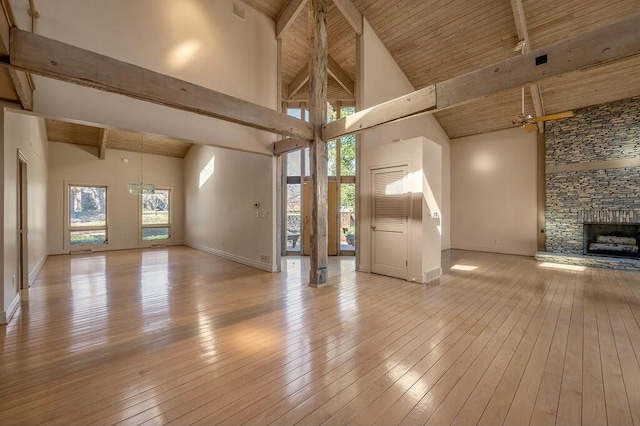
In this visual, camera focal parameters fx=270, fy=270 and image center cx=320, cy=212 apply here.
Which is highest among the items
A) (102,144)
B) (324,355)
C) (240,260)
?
(102,144)

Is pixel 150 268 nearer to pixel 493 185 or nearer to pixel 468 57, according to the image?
pixel 468 57

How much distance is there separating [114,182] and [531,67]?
35.1 feet

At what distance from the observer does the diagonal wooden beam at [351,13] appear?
5260mm

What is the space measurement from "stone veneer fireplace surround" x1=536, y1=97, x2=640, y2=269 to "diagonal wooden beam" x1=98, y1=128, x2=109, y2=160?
1179cm

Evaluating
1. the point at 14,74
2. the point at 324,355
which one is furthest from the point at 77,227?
the point at 324,355

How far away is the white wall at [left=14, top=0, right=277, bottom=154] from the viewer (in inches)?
131

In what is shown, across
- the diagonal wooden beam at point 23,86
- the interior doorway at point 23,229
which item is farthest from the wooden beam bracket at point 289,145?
the interior doorway at point 23,229

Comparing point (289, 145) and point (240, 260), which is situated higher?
point (289, 145)

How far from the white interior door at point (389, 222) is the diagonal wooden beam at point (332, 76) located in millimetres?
3532

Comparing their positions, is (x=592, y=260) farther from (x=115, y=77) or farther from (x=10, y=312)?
(x=10, y=312)

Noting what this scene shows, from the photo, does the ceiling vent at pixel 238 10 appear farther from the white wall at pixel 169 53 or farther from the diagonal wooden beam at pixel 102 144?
the diagonal wooden beam at pixel 102 144

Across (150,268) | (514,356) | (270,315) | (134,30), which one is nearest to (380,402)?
(514,356)

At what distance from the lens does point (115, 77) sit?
260cm

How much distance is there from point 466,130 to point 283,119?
6.83 metres
